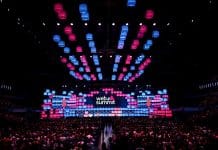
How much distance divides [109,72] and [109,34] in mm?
18021

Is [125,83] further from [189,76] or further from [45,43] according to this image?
[45,43]

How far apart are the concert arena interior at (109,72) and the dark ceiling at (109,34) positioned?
0.22ft

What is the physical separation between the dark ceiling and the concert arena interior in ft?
0.22

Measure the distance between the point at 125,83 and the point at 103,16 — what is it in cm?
2944

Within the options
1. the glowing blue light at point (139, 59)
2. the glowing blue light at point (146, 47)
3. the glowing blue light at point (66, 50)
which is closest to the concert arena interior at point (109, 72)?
the glowing blue light at point (66, 50)

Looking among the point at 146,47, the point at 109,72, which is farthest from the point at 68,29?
the point at 109,72

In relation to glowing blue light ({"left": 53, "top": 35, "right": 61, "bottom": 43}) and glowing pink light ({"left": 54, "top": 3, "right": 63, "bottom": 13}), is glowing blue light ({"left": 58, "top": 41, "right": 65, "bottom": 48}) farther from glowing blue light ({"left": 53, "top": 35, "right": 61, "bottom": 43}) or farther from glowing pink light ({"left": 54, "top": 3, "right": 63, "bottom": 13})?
glowing pink light ({"left": 54, "top": 3, "right": 63, "bottom": 13})

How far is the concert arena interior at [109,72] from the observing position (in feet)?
59.0

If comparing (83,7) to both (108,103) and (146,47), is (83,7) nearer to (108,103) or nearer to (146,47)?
(146,47)

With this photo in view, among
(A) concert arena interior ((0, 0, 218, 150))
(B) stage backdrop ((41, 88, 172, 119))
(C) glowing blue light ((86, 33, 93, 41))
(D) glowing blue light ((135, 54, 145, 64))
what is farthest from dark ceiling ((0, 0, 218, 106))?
(B) stage backdrop ((41, 88, 172, 119))

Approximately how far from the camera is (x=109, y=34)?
24.3 metres

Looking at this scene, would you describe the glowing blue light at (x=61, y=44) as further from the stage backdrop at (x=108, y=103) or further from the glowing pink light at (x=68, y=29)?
the stage backdrop at (x=108, y=103)

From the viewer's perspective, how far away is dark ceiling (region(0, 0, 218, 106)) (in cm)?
1811

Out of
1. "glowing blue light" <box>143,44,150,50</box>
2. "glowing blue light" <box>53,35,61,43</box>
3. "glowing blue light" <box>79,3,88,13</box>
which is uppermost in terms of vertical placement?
"glowing blue light" <box>143,44,150,50</box>
